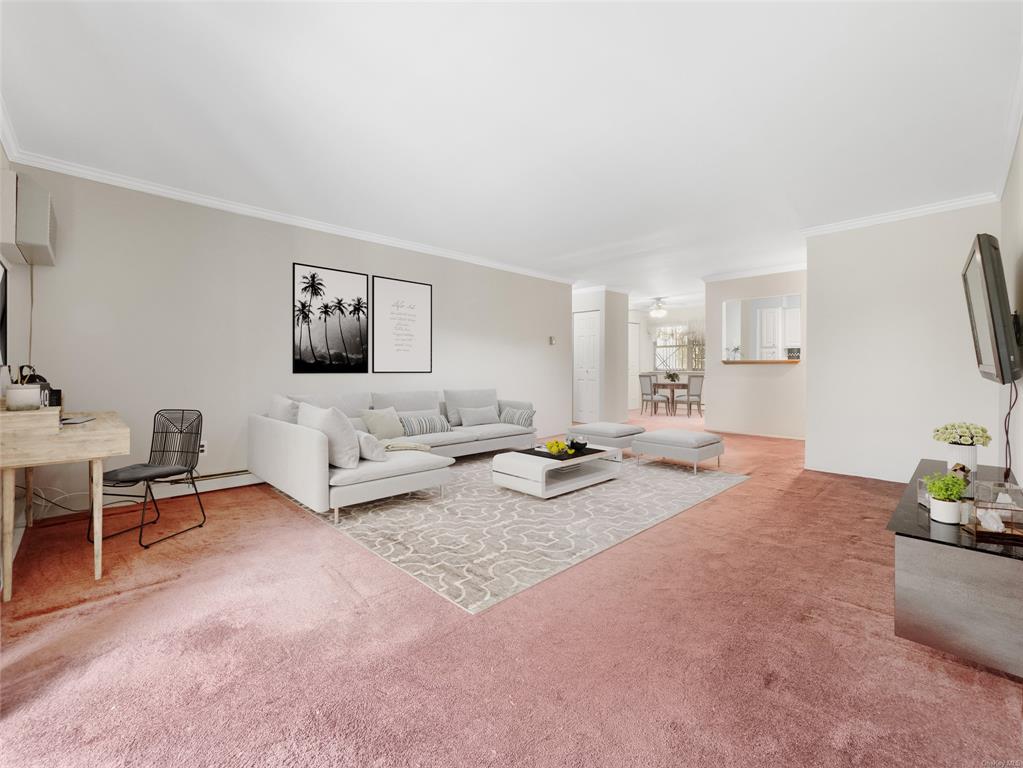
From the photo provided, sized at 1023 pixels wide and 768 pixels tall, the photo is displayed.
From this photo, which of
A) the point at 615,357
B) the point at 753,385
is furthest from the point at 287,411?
→ the point at 753,385

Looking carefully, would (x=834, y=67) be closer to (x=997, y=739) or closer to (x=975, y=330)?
(x=975, y=330)

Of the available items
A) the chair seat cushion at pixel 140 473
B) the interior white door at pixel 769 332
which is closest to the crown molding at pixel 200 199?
the chair seat cushion at pixel 140 473

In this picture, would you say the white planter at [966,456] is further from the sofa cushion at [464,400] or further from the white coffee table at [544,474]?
the sofa cushion at [464,400]

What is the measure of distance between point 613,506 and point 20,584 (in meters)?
3.88

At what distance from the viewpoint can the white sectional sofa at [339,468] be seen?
3.51 m

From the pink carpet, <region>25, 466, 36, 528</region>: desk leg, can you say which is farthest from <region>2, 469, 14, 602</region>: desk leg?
<region>25, 466, 36, 528</region>: desk leg

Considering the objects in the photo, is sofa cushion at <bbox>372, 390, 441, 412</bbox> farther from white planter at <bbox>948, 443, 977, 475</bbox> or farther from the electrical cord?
the electrical cord

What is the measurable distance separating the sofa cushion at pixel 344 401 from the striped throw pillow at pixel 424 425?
18.8 inches

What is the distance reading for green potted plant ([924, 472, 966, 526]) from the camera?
205 cm

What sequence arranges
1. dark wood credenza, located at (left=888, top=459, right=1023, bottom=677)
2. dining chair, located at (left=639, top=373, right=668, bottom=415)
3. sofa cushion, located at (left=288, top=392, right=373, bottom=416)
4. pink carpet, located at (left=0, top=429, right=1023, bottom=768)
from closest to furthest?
1. pink carpet, located at (left=0, top=429, right=1023, bottom=768)
2. dark wood credenza, located at (left=888, top=459, right=1023, bottom=677)
3. sofa cushion, located at (left=288, top=392, right=373, bottom=416)
4. dining chair, located at (left=639, top=373, right=668, bottom=415)

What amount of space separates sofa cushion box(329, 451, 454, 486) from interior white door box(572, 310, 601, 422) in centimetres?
567

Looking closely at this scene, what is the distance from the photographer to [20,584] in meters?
2.56

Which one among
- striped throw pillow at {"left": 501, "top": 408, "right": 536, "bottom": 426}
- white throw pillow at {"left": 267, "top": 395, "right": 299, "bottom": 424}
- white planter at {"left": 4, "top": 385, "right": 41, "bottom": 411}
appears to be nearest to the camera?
white planter at {"left": 4, "top": 385, "right": 41, "bottom": 411}

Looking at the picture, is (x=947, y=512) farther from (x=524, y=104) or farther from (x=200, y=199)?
(x=200, y=199)
